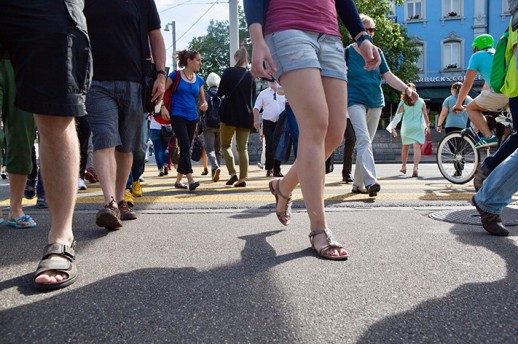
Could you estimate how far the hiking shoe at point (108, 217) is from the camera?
3.35 m

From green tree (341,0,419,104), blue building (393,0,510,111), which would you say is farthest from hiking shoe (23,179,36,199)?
blue building (393,0,510,111)

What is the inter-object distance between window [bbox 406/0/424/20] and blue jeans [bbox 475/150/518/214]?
39.1 meters

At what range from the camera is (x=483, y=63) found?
A: 598cm

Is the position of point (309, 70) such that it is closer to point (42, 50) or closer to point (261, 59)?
point (261, 59)

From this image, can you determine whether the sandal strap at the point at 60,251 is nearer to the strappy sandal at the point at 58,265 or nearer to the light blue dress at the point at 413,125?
the strappy sandal at the point at 58,265

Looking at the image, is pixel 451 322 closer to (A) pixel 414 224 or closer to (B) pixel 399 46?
(A) pixel 414 224

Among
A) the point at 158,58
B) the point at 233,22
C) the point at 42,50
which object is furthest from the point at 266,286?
the point at 233,22

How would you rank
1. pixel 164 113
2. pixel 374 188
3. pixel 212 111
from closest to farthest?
1. pixel 374 188
2. pixel 164 113
3. pixel 212 111

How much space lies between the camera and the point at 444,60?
3953cm

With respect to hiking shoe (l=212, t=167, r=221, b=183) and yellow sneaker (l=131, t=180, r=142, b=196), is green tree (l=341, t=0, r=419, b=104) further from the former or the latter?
yellow sneaker (l=131, t=180, r=142, b=196)

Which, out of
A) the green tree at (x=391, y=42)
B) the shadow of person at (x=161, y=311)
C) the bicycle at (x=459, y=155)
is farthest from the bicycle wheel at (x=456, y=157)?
the green tree at (x=391, y=42)

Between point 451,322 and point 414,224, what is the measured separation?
6.51 feet

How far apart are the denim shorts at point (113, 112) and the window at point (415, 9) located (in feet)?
128

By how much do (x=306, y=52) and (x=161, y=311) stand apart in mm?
1528
